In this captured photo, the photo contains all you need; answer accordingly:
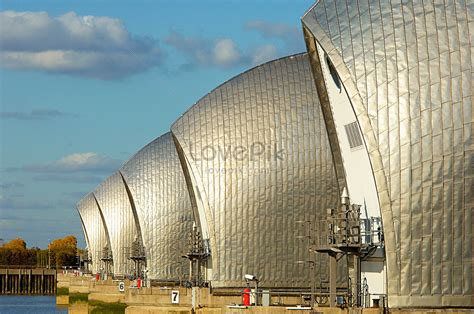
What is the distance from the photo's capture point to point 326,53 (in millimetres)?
42844

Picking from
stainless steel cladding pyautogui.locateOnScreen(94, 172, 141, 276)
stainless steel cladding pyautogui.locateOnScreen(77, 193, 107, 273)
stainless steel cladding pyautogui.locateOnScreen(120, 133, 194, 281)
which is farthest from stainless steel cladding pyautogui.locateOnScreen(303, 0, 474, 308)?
stainless steel cladding pyautogui.locateOnScreen(77, 193, 107, 273)

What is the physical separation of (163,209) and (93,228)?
124 feet

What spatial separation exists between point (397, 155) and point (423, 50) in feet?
13.0

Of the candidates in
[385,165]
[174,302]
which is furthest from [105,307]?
[385,165]

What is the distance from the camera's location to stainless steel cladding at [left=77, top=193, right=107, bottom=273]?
119 metres

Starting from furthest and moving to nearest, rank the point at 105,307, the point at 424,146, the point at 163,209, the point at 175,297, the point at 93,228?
1. the point at 93,228
2. the point at 163,209
3. the point at 105,307
4. the point at 175,297
5. the point at 424,146

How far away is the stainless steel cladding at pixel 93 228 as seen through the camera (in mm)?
119094

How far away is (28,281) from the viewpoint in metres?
188

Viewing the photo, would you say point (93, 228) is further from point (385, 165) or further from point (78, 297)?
point (385, 165)

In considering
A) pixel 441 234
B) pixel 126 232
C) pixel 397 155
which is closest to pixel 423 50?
pixel 397 155

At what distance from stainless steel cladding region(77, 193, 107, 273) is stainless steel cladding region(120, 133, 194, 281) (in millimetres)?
31247
